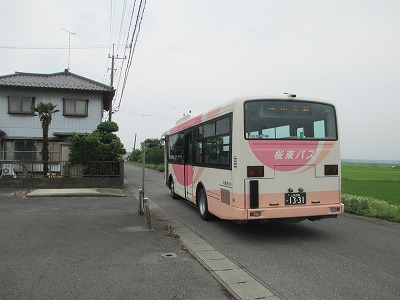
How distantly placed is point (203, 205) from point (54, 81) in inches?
676

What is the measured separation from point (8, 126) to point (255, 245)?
19.5m

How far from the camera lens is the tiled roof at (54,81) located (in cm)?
2125

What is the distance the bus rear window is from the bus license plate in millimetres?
1168

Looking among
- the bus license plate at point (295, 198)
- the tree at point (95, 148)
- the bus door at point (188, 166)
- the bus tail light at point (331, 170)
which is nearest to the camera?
the bus license plate at point (295, 198)

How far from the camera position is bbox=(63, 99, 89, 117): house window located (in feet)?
71.6

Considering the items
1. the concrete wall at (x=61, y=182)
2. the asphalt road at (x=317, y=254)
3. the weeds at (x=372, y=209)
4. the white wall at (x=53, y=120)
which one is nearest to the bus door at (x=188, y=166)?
the asphalt road at (x=317, y=254)

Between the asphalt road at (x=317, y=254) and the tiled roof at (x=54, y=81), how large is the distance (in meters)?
14.9

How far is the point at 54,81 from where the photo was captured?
74.1 feet

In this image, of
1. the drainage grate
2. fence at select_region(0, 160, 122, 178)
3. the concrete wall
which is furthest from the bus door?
fence at select_region(0, 160, 122, 178)

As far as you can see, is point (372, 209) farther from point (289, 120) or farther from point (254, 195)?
point (254, 195)

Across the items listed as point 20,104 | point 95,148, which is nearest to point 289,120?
point 95,148

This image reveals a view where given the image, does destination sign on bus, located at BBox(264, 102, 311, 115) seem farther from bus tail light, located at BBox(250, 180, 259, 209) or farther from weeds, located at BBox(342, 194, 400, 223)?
weeds, located at BBox(342, 194, 400, 223)

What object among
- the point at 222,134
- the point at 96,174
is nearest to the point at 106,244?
the point at 222,134

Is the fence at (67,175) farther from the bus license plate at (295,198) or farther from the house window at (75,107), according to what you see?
the bus license plate at (295,198)
